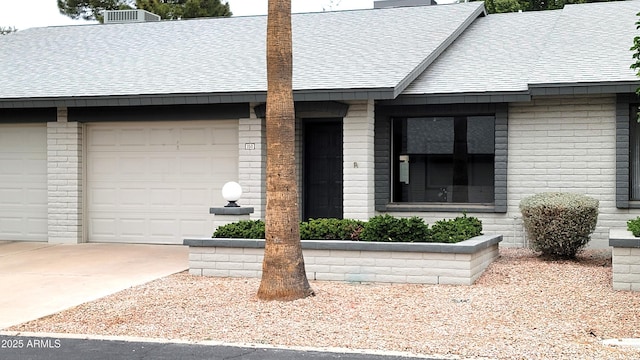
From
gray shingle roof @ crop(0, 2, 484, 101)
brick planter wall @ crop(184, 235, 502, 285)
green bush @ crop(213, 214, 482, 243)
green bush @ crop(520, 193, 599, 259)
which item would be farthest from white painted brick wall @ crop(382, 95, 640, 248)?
brick planter wall @ crop(184, 235, 502, 285)

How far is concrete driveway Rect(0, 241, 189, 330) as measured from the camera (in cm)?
986

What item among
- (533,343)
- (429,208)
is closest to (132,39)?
(429,208)

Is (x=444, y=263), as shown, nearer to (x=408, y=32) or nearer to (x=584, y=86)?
(x=584, y=86)

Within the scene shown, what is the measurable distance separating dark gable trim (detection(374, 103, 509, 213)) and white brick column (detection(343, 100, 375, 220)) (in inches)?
19.5

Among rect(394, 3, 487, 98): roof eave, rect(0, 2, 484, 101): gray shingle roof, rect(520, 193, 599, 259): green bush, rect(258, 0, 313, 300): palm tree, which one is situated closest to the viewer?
rect(258, 0, 313, 300): palm tree

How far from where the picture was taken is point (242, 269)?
452 inches

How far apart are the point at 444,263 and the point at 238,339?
12.3 ft

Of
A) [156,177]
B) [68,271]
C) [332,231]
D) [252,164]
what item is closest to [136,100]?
[156,177]

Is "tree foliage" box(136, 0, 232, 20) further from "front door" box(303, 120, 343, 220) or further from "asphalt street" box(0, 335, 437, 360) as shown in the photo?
"asphalt street" box(0, 335, 437, 360)

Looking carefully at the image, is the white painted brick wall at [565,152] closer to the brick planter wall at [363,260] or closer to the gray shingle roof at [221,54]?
the gray shingle roof at [221,54]

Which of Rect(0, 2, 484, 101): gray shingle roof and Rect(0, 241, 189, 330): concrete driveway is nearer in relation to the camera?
Rect(0, 241, 189, 330): concrete driveway

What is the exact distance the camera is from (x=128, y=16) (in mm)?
21938

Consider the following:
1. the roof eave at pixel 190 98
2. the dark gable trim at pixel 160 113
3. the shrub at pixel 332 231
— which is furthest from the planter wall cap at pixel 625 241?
the dark gable trim at pixel 160 113

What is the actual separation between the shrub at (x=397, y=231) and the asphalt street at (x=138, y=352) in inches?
162
